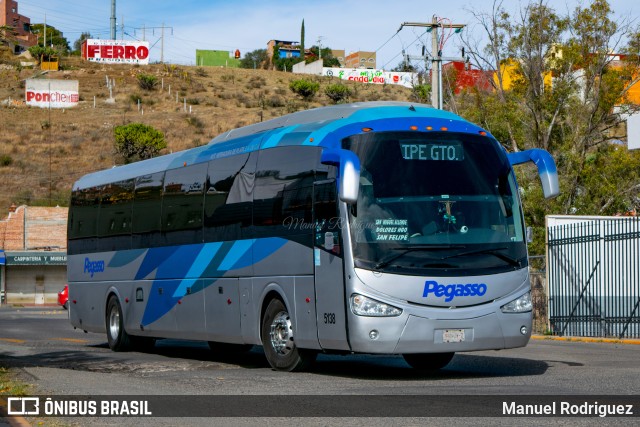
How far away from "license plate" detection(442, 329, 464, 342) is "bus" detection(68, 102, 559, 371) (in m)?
0.02

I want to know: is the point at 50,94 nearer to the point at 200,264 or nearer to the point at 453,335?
the point at 200,264

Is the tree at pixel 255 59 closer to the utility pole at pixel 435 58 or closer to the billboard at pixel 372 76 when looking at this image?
the billboard at pixel 372 76

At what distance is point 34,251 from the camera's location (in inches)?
2625

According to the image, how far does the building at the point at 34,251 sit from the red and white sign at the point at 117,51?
5674cm

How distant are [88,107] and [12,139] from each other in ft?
49.7

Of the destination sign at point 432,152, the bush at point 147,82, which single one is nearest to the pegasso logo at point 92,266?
the destination sign at point 432,152

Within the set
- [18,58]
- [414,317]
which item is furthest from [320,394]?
[18,58]

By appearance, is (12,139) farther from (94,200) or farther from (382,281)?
(382,281)

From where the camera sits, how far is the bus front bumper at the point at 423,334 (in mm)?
13648

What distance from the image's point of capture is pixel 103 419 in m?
10.5

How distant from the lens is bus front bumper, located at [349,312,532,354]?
1365 cm

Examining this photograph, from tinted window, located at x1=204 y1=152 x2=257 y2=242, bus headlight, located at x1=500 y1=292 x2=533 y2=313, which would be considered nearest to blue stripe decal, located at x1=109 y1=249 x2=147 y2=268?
tinted window, located at x1=204 y1=152 x2=257 y2=242

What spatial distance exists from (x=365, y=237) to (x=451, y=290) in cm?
131

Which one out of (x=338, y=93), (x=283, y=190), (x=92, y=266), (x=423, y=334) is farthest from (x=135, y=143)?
(x=423, y=334)
